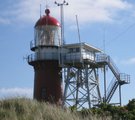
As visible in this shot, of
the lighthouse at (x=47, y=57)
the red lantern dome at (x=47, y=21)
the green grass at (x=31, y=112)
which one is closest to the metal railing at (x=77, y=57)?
the lighthouse at (x=47, y=57)

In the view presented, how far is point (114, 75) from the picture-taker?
178 ft

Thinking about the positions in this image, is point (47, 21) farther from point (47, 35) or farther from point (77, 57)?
point (77, 57)

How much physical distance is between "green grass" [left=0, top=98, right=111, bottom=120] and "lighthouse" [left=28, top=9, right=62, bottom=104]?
31.5 meters

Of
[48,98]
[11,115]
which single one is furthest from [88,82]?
[11,115]

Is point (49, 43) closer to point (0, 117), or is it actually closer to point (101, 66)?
point (101, 66)

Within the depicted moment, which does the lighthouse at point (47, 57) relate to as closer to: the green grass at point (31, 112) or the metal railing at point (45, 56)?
the metal railing at point (45, 56)

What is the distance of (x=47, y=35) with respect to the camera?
53.8 meters

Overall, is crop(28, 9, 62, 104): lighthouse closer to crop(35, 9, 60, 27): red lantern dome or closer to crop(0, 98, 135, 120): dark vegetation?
crop(35, 9, 60, 27): red lantern dome

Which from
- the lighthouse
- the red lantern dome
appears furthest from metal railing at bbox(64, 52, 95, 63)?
the red lantern dome

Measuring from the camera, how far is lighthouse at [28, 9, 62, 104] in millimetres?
52125

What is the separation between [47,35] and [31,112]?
3581 cm

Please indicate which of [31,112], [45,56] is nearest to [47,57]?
[45,56]

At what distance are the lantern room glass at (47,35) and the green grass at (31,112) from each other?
33.1 metres

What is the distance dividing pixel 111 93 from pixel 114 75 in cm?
231
